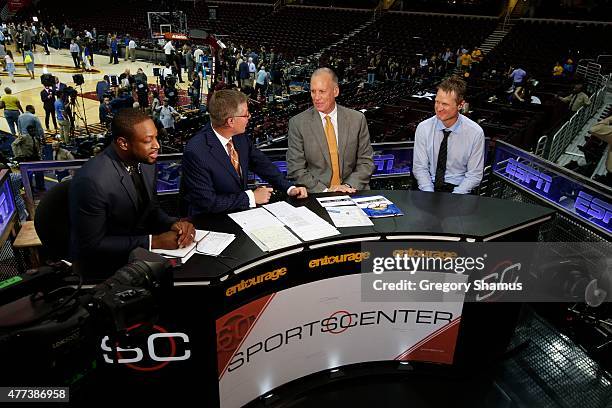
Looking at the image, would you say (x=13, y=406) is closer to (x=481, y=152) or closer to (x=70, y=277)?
(x=70, y=277)

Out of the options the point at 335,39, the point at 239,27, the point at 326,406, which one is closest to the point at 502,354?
the point at 326,406

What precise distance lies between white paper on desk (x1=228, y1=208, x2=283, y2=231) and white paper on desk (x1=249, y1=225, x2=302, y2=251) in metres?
0.04

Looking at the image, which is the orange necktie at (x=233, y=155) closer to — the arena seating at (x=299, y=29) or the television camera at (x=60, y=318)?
the television camera at (x=60, y=318)

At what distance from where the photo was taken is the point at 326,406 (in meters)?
2.75

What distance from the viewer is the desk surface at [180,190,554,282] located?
85.7 inches

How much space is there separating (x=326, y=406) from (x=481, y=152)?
2059mm

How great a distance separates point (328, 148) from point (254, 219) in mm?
953

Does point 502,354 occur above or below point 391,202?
below

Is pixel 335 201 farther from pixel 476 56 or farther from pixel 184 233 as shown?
pixel 476 56

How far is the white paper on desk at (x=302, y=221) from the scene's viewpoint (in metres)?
2.44

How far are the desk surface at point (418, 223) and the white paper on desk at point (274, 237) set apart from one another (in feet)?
0.12

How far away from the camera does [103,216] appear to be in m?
2.13

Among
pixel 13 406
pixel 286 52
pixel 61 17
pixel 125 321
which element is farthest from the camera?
pixel 61 17

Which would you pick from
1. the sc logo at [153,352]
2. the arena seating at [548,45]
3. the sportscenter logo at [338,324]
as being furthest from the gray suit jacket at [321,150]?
the arena seating at [548,45]
